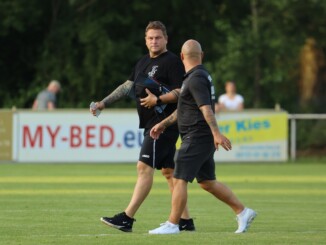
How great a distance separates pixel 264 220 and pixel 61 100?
26243 mm

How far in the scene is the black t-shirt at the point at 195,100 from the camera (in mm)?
12391

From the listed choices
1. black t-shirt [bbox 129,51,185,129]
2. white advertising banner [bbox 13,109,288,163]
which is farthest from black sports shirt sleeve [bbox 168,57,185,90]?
white advertising banner [bbox 13,109,288,163]

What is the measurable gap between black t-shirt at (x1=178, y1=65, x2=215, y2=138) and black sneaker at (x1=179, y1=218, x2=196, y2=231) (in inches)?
44.4

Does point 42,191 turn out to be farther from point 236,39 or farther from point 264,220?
point 236,39

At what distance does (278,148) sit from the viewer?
30.2 metres

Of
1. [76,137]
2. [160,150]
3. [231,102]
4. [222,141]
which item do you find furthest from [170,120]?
[231,102]

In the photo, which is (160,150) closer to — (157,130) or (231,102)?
(157,130)

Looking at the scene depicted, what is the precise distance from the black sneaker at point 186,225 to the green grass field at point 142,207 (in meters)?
0.20

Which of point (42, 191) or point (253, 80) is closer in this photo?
point (42, 191)

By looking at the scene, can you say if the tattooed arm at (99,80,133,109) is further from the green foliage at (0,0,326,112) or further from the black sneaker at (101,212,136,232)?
the green foliage at (0,0,326,112)

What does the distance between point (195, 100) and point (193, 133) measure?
397mm

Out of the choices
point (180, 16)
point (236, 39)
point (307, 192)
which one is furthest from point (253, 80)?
point (307, 192)

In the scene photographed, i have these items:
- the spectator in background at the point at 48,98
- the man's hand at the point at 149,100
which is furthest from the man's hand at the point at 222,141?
the spectator in background at the point at 48,98

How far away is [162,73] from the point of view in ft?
43.2
